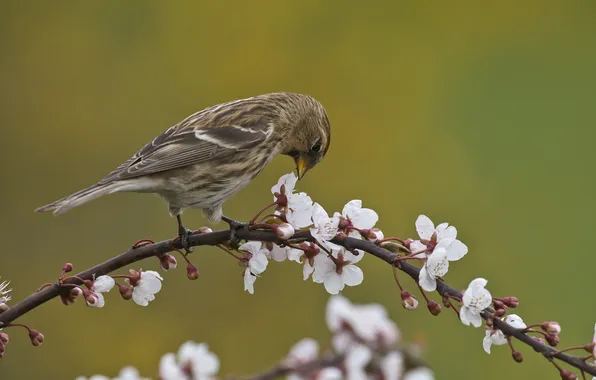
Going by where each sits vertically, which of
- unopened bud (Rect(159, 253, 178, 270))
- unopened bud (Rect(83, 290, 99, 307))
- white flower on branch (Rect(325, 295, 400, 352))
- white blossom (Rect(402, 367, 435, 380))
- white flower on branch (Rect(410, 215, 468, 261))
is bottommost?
unopened bud (Rect(83, 290, 99, 307))

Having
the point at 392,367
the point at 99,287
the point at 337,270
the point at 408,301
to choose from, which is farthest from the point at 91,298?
the point at 392,367

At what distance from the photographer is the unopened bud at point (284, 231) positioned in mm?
2236

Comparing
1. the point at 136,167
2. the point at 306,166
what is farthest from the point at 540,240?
the point at 136,167

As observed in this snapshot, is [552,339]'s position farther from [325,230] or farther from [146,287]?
[146,287]

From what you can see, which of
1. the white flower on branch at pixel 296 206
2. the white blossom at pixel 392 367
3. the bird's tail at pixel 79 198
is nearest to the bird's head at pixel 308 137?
the bird's tail at pixel 79 198

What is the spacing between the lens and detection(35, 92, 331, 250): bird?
11.1 ft

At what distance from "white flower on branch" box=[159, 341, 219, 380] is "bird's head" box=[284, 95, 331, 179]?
2416 mm

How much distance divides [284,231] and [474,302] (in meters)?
0.49

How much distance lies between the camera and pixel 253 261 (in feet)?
8.02

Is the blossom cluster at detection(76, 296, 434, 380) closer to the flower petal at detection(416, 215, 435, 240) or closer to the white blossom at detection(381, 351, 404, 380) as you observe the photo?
the white blossom at detection(381, 351, 404, 380)

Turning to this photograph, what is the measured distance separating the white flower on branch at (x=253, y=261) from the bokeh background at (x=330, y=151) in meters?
2.83

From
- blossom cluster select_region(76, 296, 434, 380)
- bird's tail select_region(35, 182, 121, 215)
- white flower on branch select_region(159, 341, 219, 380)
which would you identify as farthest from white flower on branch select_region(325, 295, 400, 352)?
bird's tail select_region(35, 182, 121, 215)

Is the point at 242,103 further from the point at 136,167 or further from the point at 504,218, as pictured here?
the point at 504,218

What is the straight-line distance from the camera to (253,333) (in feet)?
18.8
